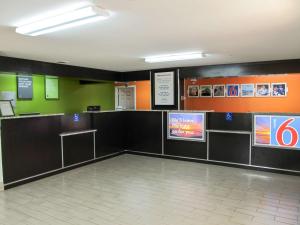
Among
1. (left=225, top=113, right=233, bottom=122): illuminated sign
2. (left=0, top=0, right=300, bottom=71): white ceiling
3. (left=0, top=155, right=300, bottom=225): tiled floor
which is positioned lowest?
(left=0, top=155, right=300, bottom=225): tiled floor

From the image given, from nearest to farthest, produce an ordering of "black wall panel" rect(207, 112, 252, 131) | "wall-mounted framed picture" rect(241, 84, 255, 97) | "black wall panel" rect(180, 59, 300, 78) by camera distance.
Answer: "black wall panel" rect(180, 59, 300, 78)
"black wall panel" rect(207, 112, 252, 131)
"wall-mounted framed picture" rect(241, 84, 255, 97)

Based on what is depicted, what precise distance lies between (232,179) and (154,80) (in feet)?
11.3

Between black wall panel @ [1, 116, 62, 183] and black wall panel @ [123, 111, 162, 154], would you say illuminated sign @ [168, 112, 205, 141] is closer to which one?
black wall panel @ [123, 111, 162, 154]

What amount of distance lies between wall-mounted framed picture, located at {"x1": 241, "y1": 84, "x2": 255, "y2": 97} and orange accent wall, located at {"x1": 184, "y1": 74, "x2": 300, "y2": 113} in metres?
0.09

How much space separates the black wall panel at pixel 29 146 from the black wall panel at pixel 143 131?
2.37 m

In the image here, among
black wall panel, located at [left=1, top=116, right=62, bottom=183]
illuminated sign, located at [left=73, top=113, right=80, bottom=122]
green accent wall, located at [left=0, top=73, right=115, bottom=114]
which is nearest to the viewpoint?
black wall panel, located at [left=1, top=116, right=62, bottom=183]

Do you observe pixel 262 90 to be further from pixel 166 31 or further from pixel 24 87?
pixel 24 87

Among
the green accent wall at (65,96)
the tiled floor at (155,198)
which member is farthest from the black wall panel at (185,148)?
A: the green accent wall at (65,96)

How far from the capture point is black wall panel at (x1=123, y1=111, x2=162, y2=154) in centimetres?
676

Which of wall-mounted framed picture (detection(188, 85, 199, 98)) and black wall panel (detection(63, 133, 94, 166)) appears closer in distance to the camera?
black wall panel (detection(63, 133, 94, 166))

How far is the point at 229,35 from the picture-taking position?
131 inches

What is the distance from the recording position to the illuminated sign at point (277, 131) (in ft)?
16.5

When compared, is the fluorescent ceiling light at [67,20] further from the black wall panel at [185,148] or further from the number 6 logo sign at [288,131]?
the number 6 logo sign at [288,131]

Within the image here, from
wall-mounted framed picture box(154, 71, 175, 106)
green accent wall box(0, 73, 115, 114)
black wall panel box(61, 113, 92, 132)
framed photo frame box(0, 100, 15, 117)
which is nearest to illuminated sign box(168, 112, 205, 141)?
wall-mounted framed picture box(154, 71, 175, 106)
